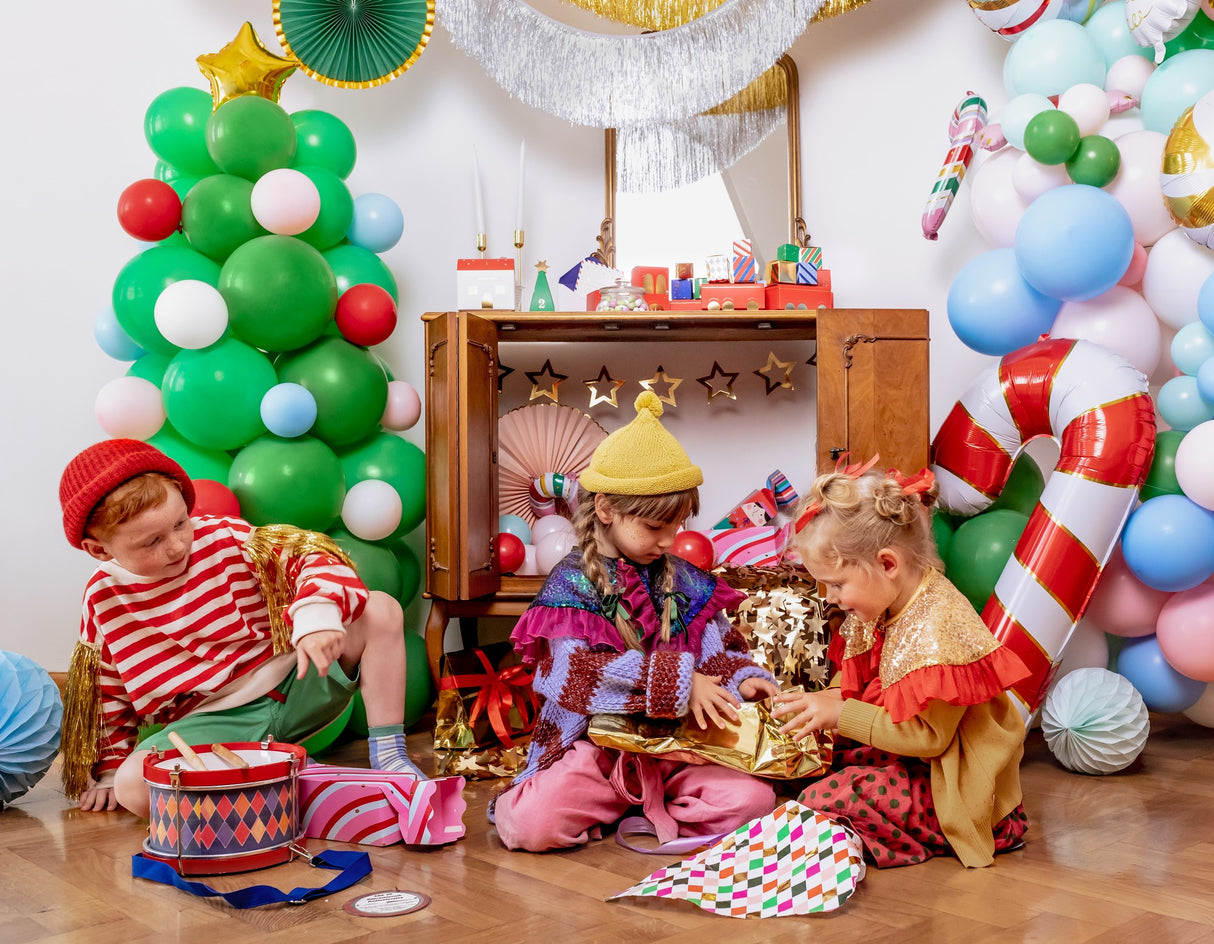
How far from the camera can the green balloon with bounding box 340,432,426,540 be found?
2.66 m

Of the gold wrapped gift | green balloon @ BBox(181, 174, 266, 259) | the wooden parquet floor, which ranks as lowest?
the wooden parquet floor

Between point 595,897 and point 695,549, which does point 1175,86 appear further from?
point 595,897

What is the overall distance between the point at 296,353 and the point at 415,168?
82 cm

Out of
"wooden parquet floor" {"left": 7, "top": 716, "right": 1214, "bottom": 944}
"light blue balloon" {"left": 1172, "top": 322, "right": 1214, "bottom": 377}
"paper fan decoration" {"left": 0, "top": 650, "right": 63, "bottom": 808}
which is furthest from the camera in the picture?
"light blue balloon" {"left": 1172, "top": 322, "right": 1214, "bottom": 377}

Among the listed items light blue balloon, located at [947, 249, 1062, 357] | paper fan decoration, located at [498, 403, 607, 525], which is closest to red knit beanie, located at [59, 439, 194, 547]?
paper fan decoration, located at [498, 403, 607, 525]

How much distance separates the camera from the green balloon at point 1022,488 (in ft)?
8.77

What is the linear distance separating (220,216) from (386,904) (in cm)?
161

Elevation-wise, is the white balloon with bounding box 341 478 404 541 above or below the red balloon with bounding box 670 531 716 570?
above

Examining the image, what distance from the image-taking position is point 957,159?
2.79m

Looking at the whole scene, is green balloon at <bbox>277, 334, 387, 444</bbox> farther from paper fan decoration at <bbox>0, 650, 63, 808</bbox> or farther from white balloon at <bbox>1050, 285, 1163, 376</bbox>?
white balloon at <bbox>1050, 285, 1163, 376</bbox>

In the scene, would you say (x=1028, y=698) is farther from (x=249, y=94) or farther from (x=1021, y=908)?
(x=249, y=94)

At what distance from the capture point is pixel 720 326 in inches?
112

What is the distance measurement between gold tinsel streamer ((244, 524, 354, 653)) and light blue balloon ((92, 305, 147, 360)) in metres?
0.84

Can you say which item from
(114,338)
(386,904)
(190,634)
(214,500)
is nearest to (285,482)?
(214,500)
